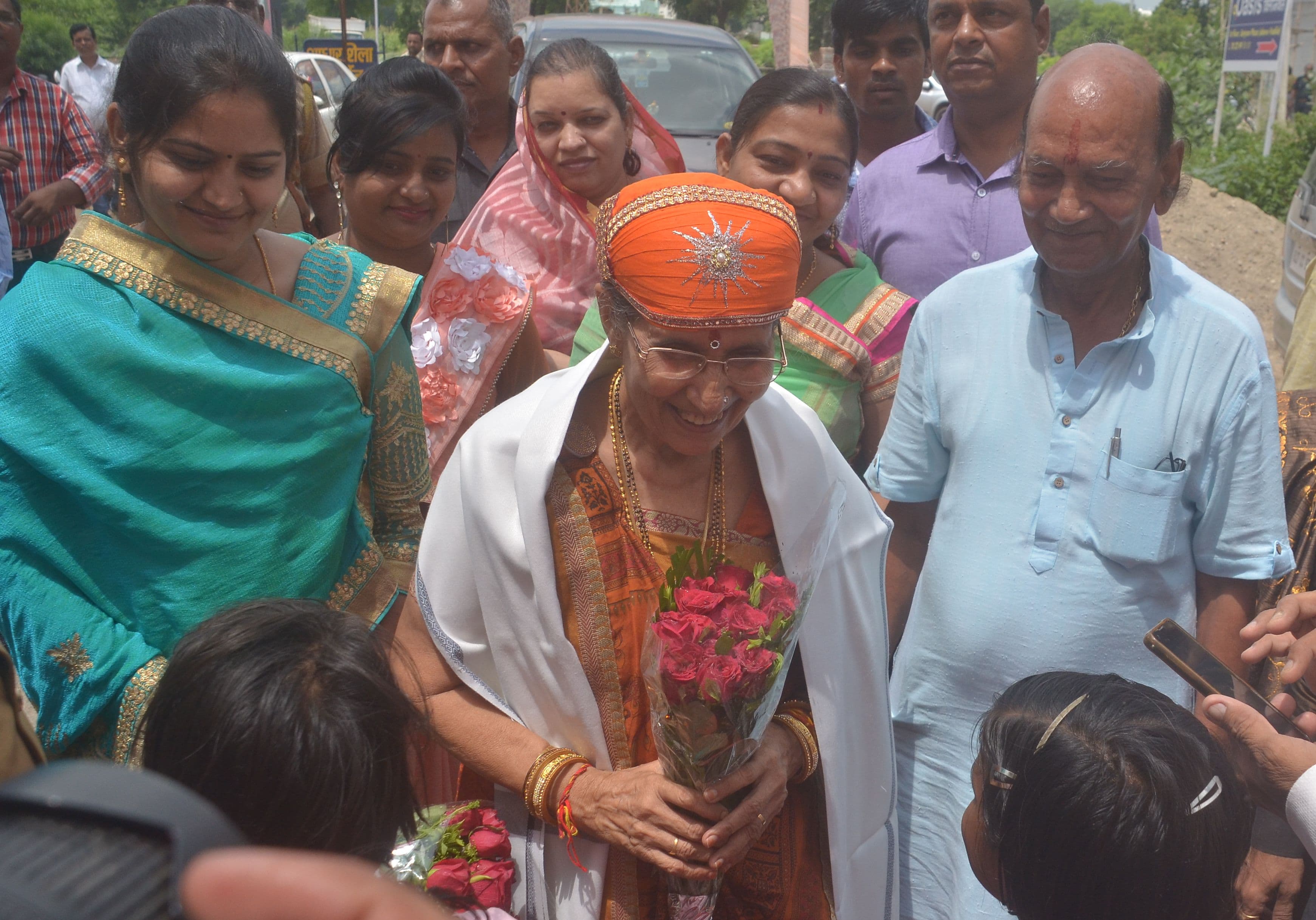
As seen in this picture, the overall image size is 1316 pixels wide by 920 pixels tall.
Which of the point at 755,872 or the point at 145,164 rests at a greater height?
the point at 145,164

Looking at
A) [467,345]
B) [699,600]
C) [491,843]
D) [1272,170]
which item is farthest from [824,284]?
[1272,170]

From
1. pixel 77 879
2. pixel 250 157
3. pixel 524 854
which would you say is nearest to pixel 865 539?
pixel 524 854

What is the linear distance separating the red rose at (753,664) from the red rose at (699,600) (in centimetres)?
7

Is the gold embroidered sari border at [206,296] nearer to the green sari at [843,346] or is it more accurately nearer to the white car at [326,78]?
the green sari at [843,346]

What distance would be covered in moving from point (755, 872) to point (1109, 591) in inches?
37.5

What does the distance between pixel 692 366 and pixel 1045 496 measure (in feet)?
2.93

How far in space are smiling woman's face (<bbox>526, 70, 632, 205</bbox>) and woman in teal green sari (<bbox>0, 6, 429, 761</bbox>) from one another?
5.21ft

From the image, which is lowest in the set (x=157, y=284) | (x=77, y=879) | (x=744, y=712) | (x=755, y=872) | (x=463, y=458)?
(x=755, y=872)

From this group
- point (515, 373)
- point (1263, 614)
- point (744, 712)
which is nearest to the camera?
point (744, 712)

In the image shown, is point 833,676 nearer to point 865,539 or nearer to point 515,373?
point 865,539

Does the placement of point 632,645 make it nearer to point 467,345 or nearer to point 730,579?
point 730,579

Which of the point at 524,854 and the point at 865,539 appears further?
the point at 865,539

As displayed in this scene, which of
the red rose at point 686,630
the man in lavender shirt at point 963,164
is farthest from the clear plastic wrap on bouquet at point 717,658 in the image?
the man in lavender shirt at point 963,164

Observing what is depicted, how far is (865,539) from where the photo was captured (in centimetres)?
224
